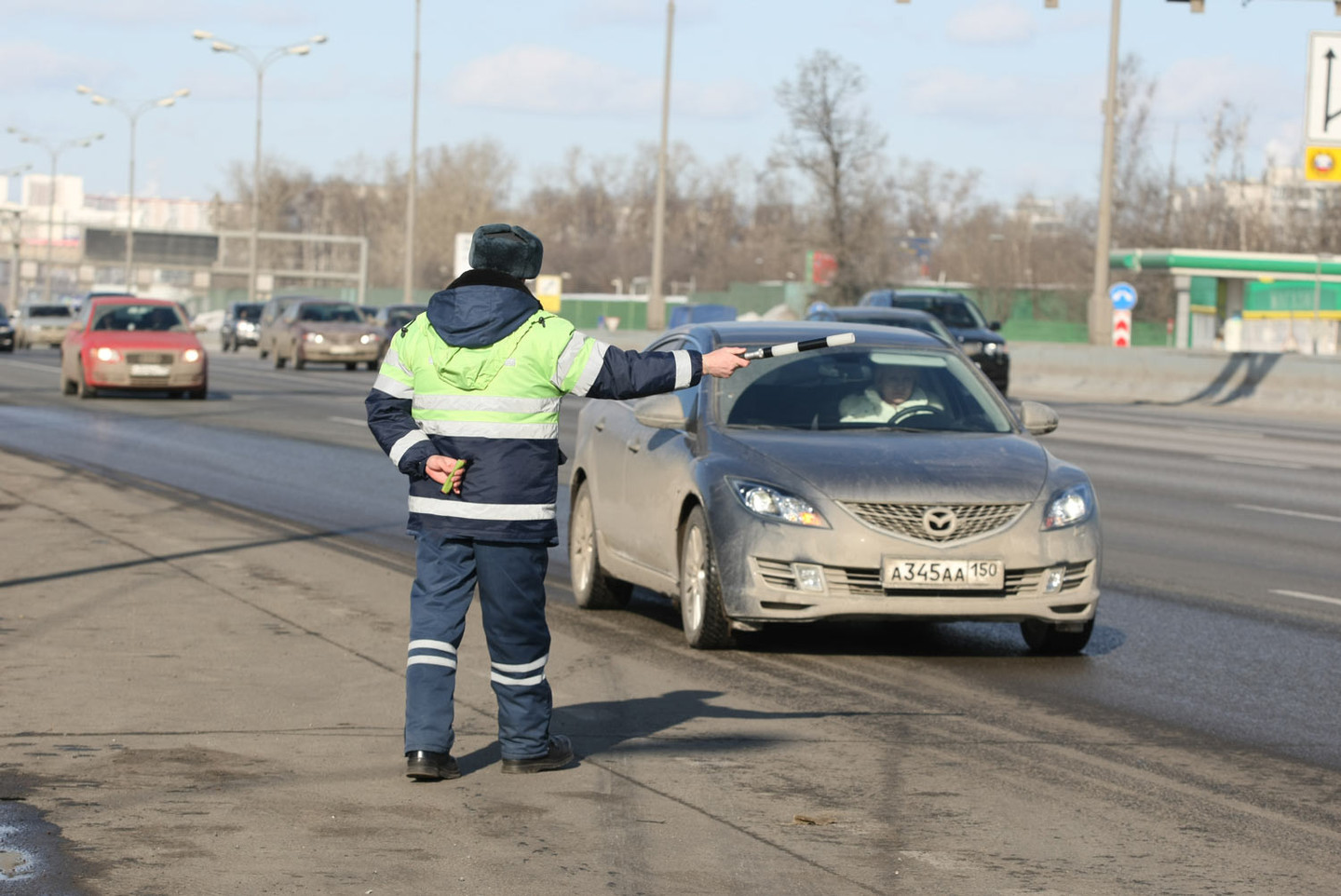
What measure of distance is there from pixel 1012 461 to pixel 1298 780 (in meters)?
2.79

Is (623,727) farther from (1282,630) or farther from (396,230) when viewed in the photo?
(396,230)

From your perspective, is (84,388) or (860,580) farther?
(84,388)

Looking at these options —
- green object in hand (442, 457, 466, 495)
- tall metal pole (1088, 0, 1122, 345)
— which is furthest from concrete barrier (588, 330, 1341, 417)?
green object in hand (442, 457, 466, 495)

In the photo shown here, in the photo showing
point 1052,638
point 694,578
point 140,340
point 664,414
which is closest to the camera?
point 694,578

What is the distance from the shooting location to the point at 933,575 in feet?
28.7

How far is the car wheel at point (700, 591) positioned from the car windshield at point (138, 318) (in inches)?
930

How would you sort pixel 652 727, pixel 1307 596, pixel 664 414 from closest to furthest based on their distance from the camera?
1. pixel 652 727
2. pixel 664 414
3. pixel 1307 596

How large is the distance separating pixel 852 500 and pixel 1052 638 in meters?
1.28

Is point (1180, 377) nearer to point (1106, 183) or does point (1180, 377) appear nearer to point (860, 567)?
point (1106, 183)

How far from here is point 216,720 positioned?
284 inches

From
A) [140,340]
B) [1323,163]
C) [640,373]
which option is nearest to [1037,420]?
[640,373]

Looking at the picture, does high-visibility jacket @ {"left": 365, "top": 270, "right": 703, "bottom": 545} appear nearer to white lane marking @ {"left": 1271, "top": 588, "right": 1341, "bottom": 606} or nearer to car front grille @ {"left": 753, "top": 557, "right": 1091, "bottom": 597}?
car front grille @ {"left": 753, "top": 557, "right": 1091, "bottom": 597}

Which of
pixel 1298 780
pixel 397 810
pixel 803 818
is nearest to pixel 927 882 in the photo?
pixel 803 818

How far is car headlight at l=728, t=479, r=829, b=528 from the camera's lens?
8836mm
